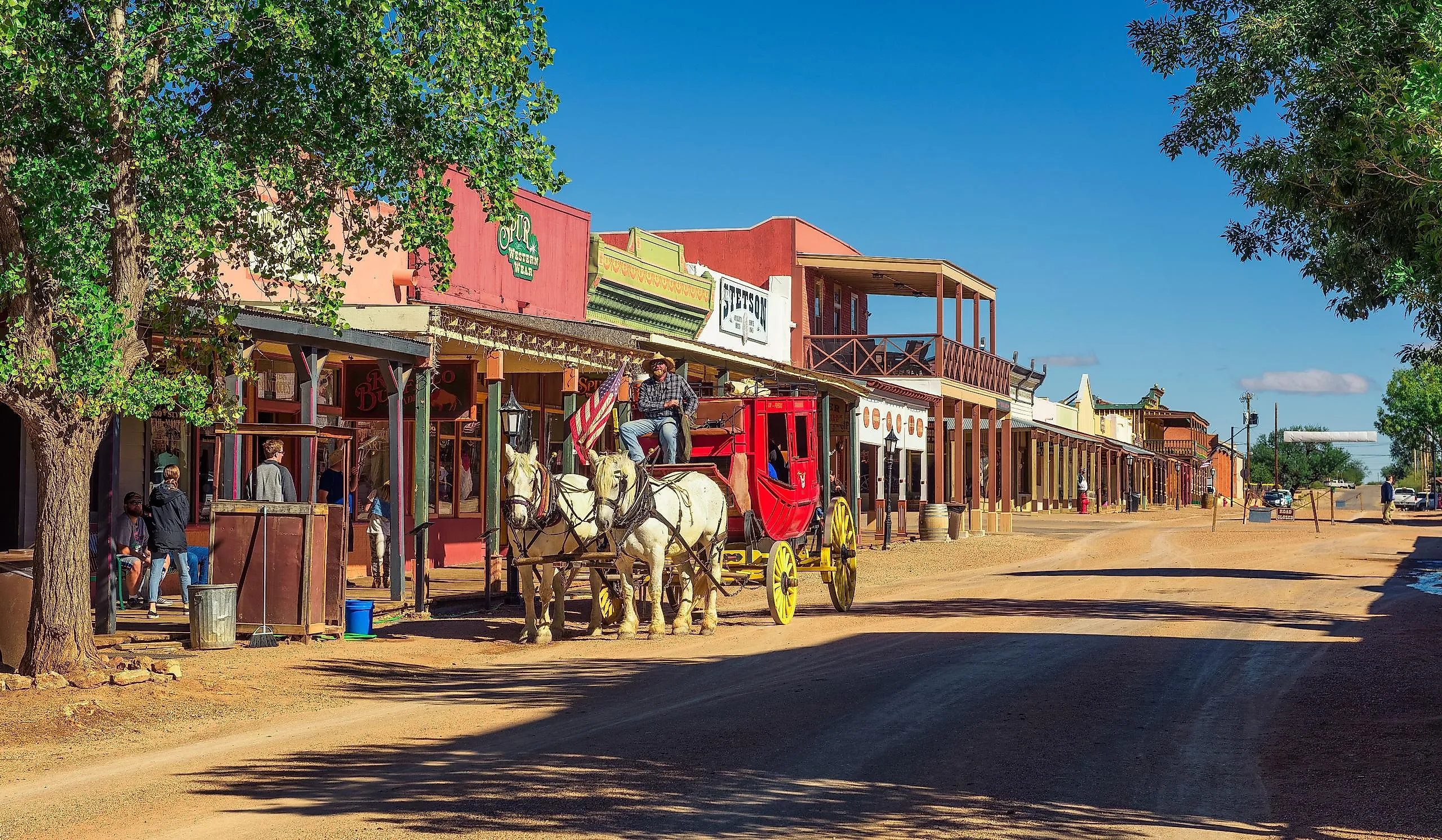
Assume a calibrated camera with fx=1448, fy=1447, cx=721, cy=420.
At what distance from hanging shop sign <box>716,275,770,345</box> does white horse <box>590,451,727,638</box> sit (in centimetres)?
1633

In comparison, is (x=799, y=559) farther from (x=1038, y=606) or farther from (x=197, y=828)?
(x=197, y=828)

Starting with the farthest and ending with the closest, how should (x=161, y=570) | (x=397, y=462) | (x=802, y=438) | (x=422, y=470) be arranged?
(x=802, y=438), (x=422, y=470), (x=397, y=462), (x=161, y=570)

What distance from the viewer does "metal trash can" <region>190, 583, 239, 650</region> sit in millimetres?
12914

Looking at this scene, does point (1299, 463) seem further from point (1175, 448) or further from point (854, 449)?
point (854, 449)

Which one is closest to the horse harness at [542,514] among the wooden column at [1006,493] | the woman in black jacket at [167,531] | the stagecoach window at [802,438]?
the stagecoach window at [802,438]

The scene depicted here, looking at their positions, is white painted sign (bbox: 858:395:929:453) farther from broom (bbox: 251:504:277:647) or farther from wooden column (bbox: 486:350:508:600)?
broom (bbox: 251:504:277:647)

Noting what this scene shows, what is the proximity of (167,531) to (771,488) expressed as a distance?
642cm

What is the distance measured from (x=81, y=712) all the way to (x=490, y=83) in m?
5.37

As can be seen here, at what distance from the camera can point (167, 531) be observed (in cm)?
1532

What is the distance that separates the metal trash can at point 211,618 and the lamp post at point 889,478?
1860 centimetres

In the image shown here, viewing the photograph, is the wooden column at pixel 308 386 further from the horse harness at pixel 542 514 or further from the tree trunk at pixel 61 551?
the tree trunk at pixel 61 551

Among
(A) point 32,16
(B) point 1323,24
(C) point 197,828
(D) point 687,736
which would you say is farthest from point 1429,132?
(A) point 32,16

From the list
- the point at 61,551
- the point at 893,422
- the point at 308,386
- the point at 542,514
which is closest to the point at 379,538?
the point at 308,386

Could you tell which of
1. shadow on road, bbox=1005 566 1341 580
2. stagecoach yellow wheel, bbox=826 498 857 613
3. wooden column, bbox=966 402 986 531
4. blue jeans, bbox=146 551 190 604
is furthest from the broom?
wooden column, bbox=966 402 986 531
